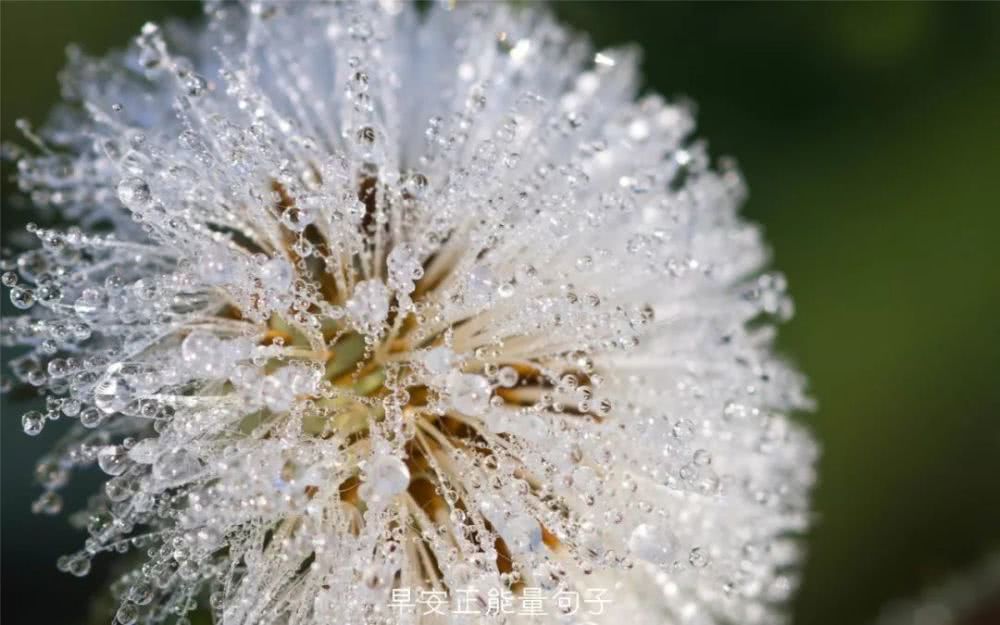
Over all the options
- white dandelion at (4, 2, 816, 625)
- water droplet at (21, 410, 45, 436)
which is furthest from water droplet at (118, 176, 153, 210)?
water droplet at (21, 410, 45, 436)

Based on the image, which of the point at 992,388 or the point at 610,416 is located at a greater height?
the point at 992,388

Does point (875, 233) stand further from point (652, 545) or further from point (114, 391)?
point (114, 391)

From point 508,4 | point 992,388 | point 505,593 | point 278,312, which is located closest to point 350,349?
point 278,312

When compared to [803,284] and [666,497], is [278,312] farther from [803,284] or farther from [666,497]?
[803,284]

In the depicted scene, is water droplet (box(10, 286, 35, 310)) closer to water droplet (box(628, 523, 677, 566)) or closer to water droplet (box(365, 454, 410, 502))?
water droplet (box(365, 454, 410, 502))

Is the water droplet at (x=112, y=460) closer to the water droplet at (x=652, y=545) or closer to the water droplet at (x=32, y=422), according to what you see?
the water droplet at (x=32, y=422)

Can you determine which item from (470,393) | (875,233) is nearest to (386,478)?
(470,393)
